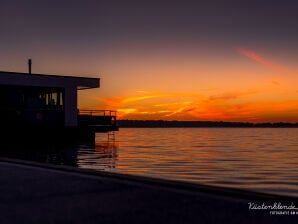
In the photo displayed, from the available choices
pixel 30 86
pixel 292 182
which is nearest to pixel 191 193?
pixel 292 182

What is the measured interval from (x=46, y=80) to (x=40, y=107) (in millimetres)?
2580

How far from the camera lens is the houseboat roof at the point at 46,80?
35.5 m

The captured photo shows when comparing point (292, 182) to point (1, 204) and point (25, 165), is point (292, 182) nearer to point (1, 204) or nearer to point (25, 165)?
point (25, 165)

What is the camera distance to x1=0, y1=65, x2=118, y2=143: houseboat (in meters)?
36.6

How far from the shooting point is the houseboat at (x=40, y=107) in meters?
36.6

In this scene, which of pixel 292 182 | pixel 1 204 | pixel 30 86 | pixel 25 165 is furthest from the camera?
pixel 30 86

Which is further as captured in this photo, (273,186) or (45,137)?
(45,137)

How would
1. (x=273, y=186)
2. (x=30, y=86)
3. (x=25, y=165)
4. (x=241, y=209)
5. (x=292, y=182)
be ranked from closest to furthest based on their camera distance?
(x=241, y=209), (x=25, y=165), (x=273, y=186), (x=292, y=182), (x=30, y=86)

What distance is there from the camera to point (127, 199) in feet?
19.6

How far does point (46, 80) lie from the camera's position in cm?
3709

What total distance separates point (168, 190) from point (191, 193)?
0.42 metres

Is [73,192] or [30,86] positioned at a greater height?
[30,86]

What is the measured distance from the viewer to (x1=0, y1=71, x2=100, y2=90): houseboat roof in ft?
116

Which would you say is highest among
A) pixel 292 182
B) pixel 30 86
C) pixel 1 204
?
pixel 30 86
